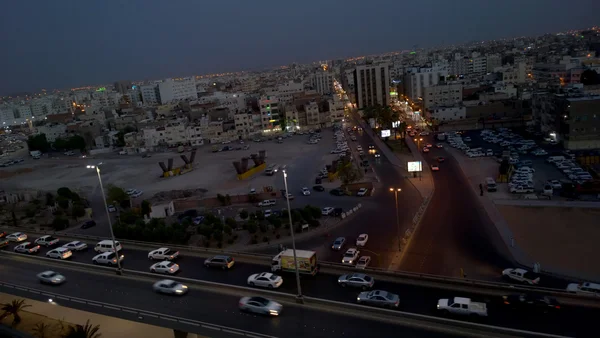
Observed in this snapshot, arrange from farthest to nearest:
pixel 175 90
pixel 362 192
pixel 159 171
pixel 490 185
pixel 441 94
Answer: pixel 175 90 < pixel 441 94 < pixel 159 171 < pixel 362 192 < pixel 490 185

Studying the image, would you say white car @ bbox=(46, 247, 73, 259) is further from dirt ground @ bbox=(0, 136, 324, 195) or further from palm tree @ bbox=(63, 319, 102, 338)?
dirt ground @ bbox=(0, 136, 324, 195)

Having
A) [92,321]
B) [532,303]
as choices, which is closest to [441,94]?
[532,303]

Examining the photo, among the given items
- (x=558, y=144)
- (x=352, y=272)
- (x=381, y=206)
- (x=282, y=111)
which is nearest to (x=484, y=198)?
(x=381, y=206)

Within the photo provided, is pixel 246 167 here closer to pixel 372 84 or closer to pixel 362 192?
pixel 362 192

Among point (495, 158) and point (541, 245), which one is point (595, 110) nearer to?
point (495, 158)

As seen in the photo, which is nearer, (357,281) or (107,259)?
(357,281)

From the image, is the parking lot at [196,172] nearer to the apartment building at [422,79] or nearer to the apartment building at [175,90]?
the apartment building at [422,79]
